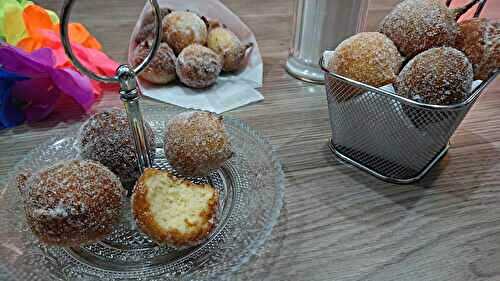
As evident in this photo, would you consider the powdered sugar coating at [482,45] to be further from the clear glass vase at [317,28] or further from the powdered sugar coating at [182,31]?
the powdered sugar coating at [182,31]

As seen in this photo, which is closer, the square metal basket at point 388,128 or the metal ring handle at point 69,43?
the metal ring handle at point 69,43

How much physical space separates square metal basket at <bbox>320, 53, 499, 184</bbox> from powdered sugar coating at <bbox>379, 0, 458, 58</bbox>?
0.09 metres

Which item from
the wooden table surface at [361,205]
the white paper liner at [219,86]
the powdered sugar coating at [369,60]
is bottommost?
the wooden table surface at [361,205]

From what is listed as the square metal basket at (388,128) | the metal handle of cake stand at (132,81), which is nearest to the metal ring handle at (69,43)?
the metal handle of cake stand at (132,81)

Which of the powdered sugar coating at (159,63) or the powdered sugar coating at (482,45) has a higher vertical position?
the powdered sugar coating at (482,45)

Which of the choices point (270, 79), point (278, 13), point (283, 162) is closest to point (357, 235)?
point (283, 162)

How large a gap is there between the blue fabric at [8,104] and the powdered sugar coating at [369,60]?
0.52 metres

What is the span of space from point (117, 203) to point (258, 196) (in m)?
0.16

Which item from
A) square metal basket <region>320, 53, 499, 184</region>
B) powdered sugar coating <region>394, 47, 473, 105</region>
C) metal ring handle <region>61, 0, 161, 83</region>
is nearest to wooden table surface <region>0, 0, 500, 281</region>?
square metal basket <region>320, 53, 499, 184</region>

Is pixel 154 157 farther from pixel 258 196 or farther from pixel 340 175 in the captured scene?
pixel 340 175

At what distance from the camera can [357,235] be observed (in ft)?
1.66

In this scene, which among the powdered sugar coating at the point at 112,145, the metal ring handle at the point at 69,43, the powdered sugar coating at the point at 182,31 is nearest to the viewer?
the metal ring handle at the point at 69,43

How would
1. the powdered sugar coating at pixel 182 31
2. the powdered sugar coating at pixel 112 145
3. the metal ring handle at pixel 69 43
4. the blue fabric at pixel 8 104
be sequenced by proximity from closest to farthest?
the metal ring handle at pixel 69 43 → the powdered sugar coating at pixel 112 145 → the blue fabric at pixel 8 104 → the powdered sugar coating at pixel 182 31

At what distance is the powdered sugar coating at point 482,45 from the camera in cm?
56
